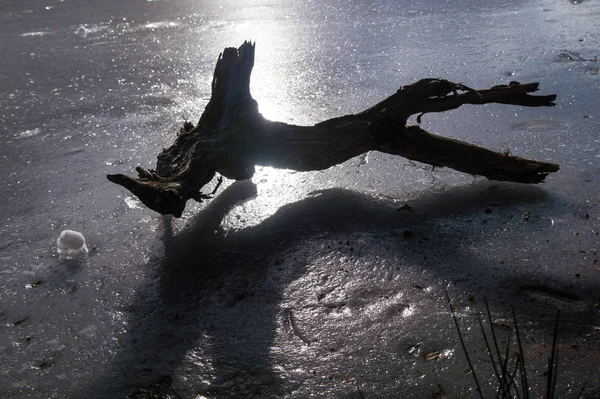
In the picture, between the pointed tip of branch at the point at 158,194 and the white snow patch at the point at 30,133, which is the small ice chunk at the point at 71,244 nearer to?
the pointed tip of branch at the point at 158,194

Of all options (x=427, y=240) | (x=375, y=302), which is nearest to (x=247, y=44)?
(x=427, y=240)

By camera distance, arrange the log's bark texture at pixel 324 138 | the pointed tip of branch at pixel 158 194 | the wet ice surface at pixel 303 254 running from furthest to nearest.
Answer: the log's bark texture at pixel 324 138 → the pointed tip of branch at pixel 158 194 → the wet ice surface at pixel 303 254

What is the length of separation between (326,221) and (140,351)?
1.23 m

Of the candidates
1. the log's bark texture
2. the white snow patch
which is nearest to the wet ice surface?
the white snow patch

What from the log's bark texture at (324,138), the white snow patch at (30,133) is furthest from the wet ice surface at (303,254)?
the log's bark texture at (324,138)

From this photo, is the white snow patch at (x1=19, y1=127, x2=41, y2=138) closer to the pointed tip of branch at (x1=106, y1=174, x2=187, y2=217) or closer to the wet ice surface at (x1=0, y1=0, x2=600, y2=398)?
the wet ice surface at (x1=0, y1=0, x2=600, y2=398)

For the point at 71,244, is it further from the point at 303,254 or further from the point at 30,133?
the point at 30,133

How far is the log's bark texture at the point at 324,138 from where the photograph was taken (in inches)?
126

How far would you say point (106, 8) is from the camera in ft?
31.3

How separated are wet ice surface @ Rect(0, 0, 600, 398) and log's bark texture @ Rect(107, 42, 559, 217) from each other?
17cm

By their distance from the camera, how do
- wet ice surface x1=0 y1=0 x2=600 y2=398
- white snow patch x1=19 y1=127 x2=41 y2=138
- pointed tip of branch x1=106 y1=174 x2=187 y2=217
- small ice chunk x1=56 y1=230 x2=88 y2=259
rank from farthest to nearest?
white snow patch x1=19 y1=127 x2=41 y2=138
small ice chunk x1=56 y1=230 x2=88 y2=259
pointed tip of branch x1=106 y1=174 x2=187 y2=217
wet ice surface x1=0 y1=0 x2=600 y2=398

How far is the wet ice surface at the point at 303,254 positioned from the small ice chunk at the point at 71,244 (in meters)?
0.07

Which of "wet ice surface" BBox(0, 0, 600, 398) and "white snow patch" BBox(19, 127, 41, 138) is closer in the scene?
"wet ice surface" BBox(0, 0, 600, 398)

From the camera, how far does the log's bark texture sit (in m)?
3.20
